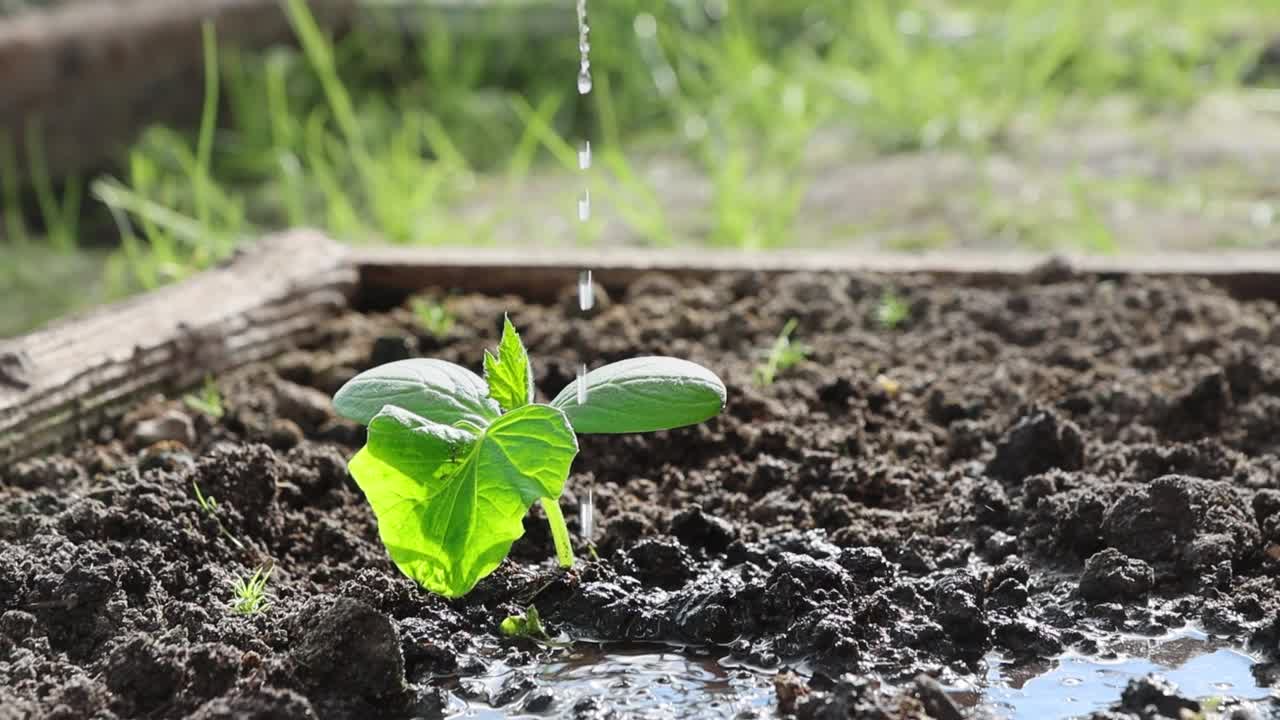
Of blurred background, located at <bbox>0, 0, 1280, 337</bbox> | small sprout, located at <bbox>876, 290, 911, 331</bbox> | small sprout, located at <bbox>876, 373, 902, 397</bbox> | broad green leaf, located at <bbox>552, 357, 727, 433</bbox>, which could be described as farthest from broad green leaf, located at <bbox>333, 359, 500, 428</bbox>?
blurred background, located at <bbox>0, 0, 1280, 337</bbox>

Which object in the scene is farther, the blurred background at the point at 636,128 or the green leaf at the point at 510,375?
the blurred background at the point at 636,128

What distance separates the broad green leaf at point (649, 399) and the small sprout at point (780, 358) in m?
0.71

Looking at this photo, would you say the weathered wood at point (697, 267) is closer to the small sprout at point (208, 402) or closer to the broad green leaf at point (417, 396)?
the small sprout at point (208, 402)

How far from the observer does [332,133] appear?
16.6ft

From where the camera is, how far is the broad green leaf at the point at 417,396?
172 cm

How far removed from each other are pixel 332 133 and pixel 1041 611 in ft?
12.1

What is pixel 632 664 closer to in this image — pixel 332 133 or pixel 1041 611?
pixel 1041 611

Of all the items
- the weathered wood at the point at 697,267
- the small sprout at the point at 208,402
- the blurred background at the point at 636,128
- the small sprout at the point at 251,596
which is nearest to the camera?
the small sprout at the point at 251,596

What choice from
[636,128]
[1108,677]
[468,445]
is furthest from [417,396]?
[636,128]

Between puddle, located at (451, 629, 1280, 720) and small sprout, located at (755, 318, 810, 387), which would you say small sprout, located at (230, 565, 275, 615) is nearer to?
puddle, located at (451, 629, 1280, 720)

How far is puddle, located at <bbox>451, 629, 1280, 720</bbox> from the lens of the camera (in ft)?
5.34

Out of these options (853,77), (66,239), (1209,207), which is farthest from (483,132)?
(1209,207)

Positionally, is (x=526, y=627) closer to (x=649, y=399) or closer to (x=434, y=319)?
(x=649, y=399)

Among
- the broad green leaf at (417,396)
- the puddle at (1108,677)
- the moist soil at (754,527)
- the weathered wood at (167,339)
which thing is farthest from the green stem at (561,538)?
the weathered wood at (167,339)
